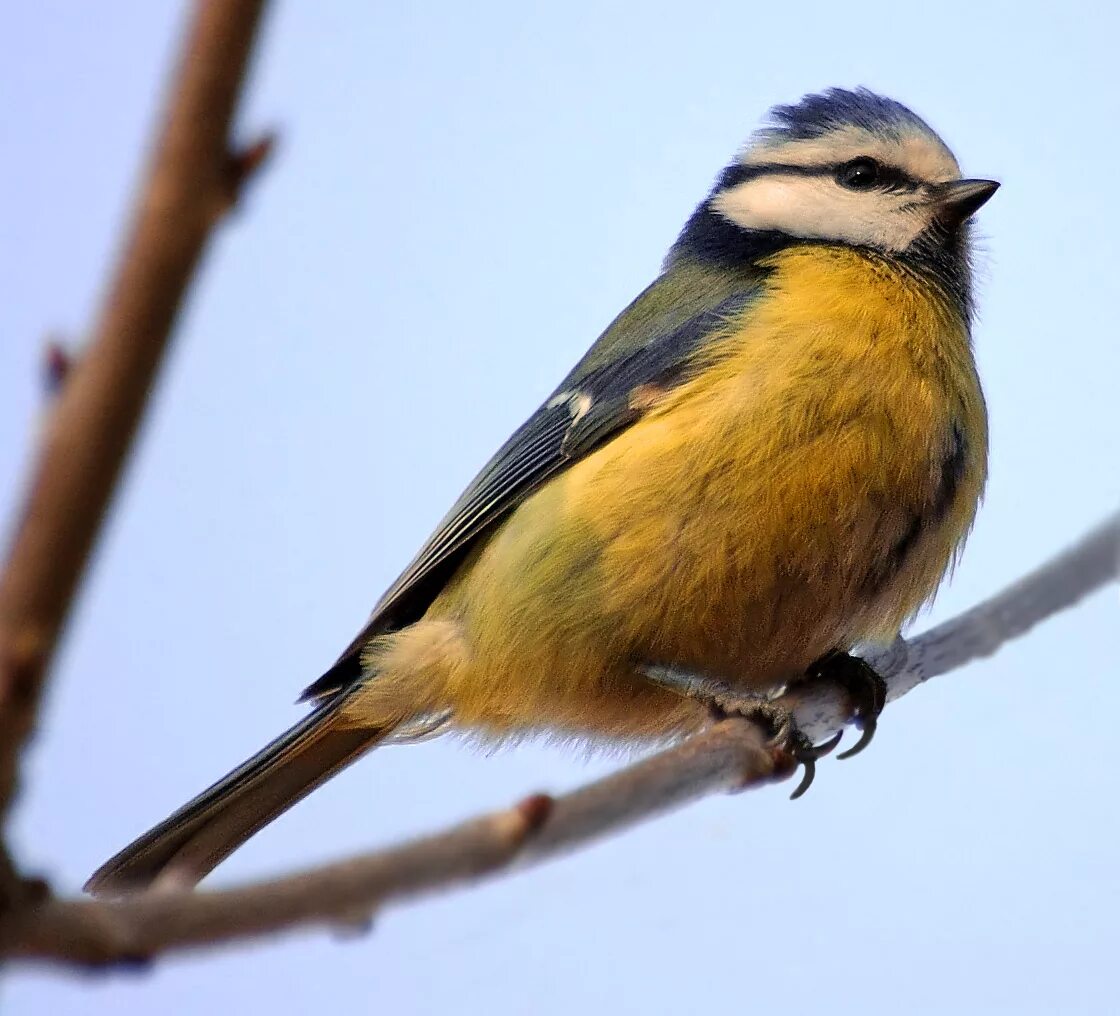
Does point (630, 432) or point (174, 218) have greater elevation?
point (174, 218)

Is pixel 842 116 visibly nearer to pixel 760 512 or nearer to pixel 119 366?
pixel 760 512

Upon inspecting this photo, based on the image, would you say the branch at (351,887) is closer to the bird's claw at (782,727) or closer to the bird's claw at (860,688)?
the bird's claw at (782,727)

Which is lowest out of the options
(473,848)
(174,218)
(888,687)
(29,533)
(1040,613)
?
(888,687)

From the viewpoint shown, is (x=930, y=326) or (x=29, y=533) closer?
(x=29, y=533)

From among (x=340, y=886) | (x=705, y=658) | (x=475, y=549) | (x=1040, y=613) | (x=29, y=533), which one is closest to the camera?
(x=29, y=533)

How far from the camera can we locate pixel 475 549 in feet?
10.3

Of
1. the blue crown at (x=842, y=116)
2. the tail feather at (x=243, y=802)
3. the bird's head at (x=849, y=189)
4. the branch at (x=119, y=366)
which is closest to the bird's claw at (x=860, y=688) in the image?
the bird's head at (x=849, y=189)

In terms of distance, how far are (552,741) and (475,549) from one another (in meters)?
0.46

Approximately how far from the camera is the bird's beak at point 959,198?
10.7ft

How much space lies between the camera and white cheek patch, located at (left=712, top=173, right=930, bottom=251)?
3246 millimetres

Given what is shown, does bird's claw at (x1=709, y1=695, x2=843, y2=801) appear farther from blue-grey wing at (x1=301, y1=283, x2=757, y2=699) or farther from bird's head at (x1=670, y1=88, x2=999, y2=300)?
bird's head at (x1=670, y1=88, x2=999, y2=300)

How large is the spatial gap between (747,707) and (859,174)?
136cm

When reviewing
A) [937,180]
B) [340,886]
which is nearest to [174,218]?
[340,886]

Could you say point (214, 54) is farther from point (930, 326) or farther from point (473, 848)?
point (930, 326)
